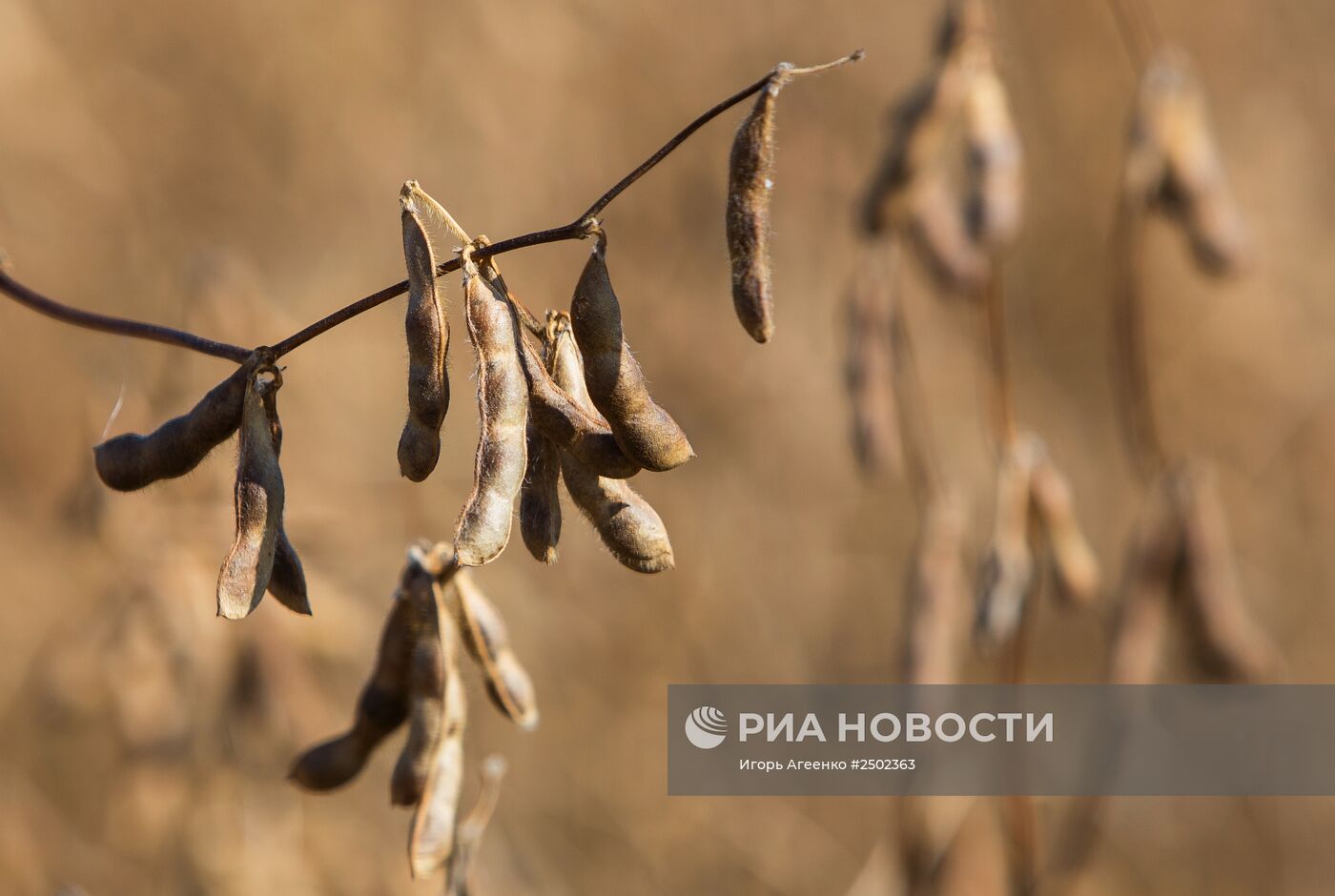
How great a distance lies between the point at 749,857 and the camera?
3.78 meters

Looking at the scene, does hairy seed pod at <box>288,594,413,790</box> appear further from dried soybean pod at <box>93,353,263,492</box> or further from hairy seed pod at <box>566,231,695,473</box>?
hairy seed pod at <box>566,231,695,473</box>

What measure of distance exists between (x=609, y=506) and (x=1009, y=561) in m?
1.58

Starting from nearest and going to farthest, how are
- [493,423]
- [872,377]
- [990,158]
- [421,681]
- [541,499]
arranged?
[493,423] < [541,499] < [421,681] < [990,158] < [872,377]

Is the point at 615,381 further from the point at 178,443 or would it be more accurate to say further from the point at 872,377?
the point at 872,377

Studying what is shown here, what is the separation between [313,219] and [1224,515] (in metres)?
3.99

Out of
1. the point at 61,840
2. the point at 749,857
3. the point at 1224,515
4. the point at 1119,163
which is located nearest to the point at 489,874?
the point at 749,857

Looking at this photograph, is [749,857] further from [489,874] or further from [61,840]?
[61,840]

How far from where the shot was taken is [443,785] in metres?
1.54

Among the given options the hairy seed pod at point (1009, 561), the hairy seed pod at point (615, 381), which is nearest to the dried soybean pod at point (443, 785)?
the hairy seed pod at point (615, 381)

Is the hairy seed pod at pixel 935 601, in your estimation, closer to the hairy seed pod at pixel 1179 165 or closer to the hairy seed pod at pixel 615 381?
the hairy seed pod at pixel 1179 165

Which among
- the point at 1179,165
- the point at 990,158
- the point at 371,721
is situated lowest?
the point at 371,721

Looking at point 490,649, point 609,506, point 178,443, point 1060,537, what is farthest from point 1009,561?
point 178,443

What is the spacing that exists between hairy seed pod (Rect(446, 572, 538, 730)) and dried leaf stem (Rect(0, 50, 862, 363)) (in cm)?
38

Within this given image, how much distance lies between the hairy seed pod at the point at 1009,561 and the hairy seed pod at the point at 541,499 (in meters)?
1.54
